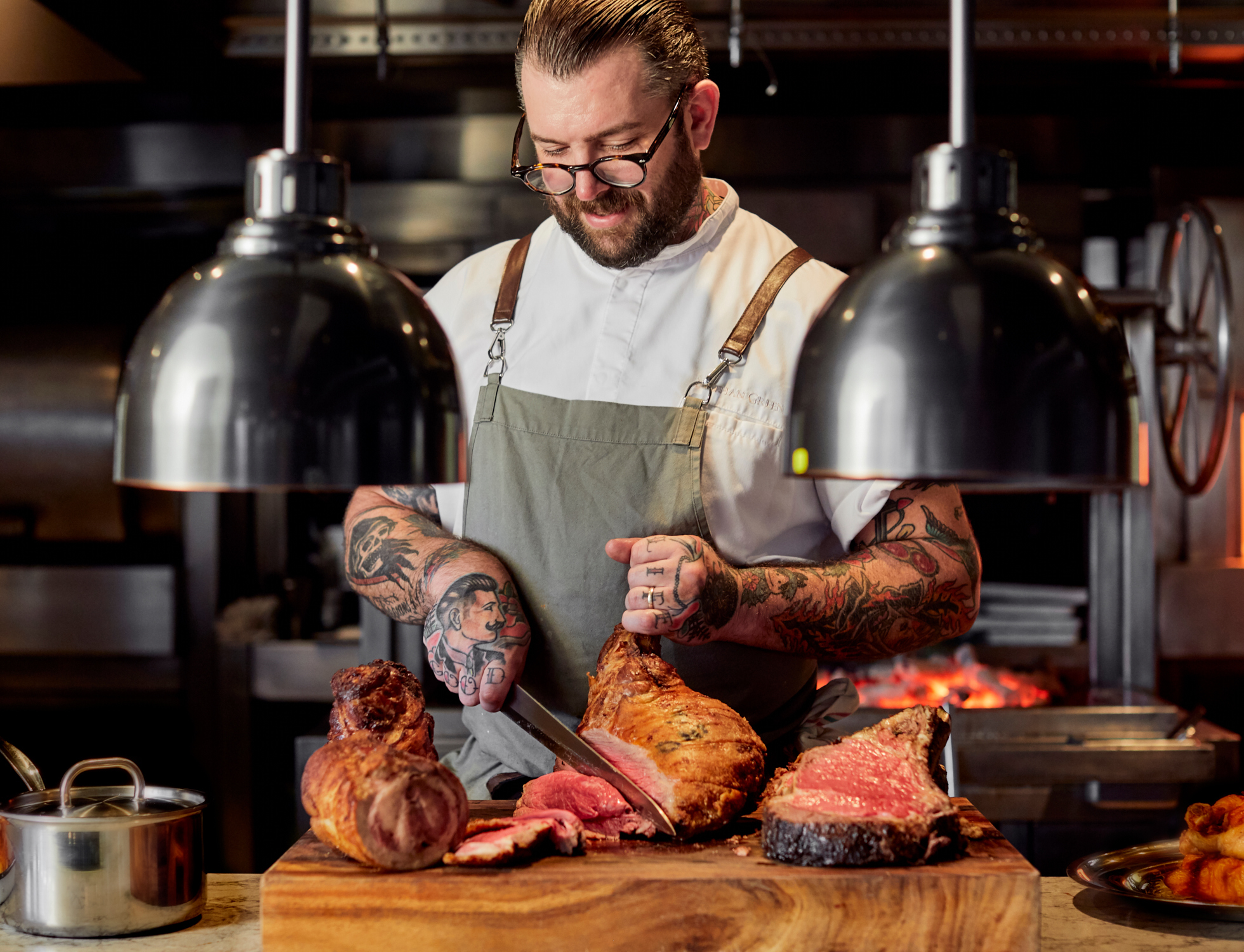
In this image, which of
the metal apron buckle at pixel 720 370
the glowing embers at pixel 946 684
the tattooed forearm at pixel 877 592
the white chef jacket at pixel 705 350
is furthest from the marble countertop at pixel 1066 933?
the glowing embers at pixel 946 684

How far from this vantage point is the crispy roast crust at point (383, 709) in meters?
1.62

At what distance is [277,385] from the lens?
98cm

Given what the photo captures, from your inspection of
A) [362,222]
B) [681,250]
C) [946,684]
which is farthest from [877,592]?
[362,222]

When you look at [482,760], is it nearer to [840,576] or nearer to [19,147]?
[840,576]

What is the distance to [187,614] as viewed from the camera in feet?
13.9

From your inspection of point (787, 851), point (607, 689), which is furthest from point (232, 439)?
point (607, 689)

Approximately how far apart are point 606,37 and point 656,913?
4.20 feet

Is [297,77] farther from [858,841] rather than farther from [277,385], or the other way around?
[858,841]

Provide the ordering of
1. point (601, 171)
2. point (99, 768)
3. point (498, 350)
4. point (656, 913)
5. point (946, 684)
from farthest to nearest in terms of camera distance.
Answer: point (946, 684) → point (498, 350) → point (601, 171) → point (99, 768) → point (656, 913)

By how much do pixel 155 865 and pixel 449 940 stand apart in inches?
14.9

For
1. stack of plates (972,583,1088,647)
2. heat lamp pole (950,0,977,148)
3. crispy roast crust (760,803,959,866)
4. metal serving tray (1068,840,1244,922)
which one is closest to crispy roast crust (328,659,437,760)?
crispy roast crust (760,803,959,866)

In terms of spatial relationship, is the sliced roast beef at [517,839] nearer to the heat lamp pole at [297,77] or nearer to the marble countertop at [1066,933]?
the marble countertop at [1066,933]

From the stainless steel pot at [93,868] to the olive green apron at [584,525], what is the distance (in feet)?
2.03

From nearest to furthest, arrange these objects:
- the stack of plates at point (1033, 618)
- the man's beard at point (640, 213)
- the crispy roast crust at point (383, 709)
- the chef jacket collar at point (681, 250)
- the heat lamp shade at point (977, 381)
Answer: the heat lamp shade at point (977, 381) < the crispy roast crust at point (383, 709) < the man's beard at point (640, 213) < the chef jacket collar at point (681, 250) < the stack of plates at point (1033, 618)
